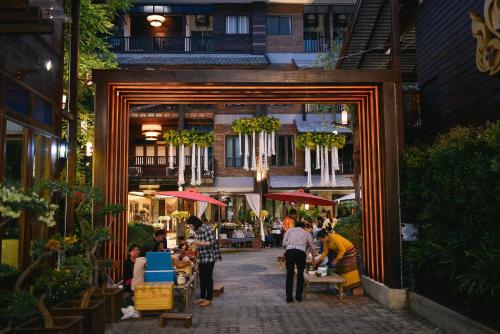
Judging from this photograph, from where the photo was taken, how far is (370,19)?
1484cm

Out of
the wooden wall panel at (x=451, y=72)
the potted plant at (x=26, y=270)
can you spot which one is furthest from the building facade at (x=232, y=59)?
the potted plant at (x=26, y=270)

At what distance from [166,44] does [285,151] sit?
929 cm

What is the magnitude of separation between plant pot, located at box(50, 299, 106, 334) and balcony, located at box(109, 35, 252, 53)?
2387cm

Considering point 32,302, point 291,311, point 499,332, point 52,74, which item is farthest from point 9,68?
point 499,332

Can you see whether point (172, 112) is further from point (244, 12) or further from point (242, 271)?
point (242, 271)

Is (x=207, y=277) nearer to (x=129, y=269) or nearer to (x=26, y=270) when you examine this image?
(x=129, y=269)

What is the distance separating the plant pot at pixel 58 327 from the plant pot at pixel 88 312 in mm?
334

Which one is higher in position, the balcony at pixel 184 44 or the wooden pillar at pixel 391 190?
the balcony at pixel 184 44

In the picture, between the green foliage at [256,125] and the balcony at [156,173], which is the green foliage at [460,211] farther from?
the balcony at [156,173]

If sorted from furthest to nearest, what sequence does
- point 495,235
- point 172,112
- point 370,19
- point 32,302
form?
point 172,112
point 370,19
point 495,235
point 32,302

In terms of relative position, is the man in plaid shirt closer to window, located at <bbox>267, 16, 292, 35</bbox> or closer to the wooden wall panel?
the wooden wall panel

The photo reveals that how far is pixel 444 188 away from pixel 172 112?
2297 cm

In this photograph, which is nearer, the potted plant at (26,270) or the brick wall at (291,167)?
the potted plant at (26,270)

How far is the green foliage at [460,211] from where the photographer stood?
6008mm
